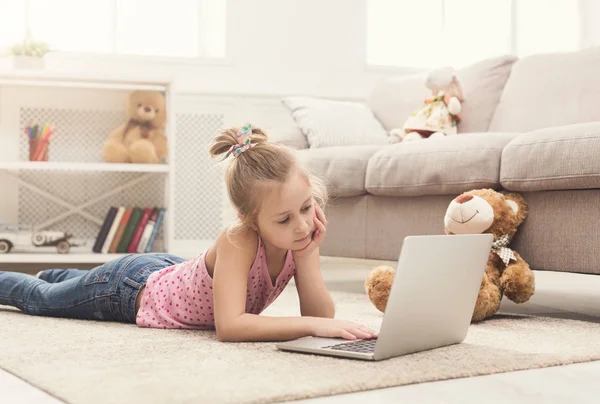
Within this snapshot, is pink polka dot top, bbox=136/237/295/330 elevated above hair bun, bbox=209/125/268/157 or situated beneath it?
situated beneath

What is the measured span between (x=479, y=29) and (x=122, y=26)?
6.54ft

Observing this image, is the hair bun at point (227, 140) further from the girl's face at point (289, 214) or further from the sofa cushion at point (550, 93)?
the sofa cushion at point (550, 93)

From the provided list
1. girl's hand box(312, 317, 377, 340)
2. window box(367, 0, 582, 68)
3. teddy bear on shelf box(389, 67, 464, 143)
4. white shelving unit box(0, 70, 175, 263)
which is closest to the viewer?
girl's hand box(312, 317, 377, 340)

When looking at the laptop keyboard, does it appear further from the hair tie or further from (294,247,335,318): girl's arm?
the hair tie

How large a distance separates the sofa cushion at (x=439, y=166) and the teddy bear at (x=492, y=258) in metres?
0.18

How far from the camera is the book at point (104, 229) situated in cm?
341

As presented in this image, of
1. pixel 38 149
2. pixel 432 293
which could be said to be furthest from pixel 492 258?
pixel 38 149

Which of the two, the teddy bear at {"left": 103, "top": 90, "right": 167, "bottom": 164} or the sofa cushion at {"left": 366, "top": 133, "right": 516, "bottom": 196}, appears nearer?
the sofa cushion at {"left": 366, "top": 133, "right": 516, "bottom": 196}

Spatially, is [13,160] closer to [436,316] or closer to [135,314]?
[135,314]

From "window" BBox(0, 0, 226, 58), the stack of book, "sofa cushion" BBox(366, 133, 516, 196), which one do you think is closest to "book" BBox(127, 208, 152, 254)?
the stack of book

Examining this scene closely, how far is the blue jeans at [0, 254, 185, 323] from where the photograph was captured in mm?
1720

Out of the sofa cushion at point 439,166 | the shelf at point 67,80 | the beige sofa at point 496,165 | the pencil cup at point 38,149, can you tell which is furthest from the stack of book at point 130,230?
the sofa cushion at point 439,166

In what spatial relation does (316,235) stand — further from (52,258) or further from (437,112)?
(52,258)

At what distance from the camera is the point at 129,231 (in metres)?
3.45
